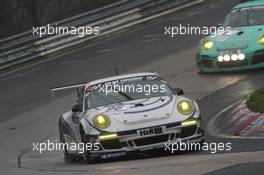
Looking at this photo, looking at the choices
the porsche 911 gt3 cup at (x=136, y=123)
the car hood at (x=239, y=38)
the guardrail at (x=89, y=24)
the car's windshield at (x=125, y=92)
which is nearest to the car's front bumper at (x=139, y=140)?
the porsche 911 gt3 cup at (x=136, y=123)

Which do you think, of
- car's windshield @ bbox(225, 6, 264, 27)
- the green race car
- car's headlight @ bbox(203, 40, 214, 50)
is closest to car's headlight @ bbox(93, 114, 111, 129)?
the green race car

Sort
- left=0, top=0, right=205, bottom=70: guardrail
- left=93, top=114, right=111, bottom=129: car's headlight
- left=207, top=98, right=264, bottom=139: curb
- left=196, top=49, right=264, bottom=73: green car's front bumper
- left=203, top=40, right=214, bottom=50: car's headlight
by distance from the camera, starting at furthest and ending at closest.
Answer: left=0, top=0, right=205, bottom=70: guardrail
left=203, top=40, right=214, bottom=50: car's headlight
left=196, top=49, right=264, bottom=73: green car's front bumper
left=207, top=98, right=264, bottom=139: curb
left=93, top=114, right=111, bottom=129: car's headlight

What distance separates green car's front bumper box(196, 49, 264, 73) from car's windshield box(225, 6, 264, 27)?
141cm

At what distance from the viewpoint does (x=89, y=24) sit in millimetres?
28719

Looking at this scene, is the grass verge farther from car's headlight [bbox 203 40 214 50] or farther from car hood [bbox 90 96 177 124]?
car's headlight [bbox 203 40 214 50]

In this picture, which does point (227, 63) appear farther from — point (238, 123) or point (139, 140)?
point (139, 140)

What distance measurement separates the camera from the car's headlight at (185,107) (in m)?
11.4

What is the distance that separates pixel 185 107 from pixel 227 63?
304 inches

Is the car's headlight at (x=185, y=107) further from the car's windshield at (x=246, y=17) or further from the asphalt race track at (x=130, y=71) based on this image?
the car's windshield at (x=246, y=17)

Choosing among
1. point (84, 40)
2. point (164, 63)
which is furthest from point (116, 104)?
point (84, 40)

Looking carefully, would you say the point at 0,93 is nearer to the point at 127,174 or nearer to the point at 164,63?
the point at 164,63

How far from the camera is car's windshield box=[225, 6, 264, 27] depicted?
2006 centimetres

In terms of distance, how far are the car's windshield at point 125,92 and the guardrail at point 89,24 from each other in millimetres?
14427

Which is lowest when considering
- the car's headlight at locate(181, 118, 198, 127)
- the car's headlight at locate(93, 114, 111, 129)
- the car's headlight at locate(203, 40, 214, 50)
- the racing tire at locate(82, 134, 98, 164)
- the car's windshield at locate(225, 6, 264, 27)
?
the racing tire at locate(82, 134, 98, 164)
